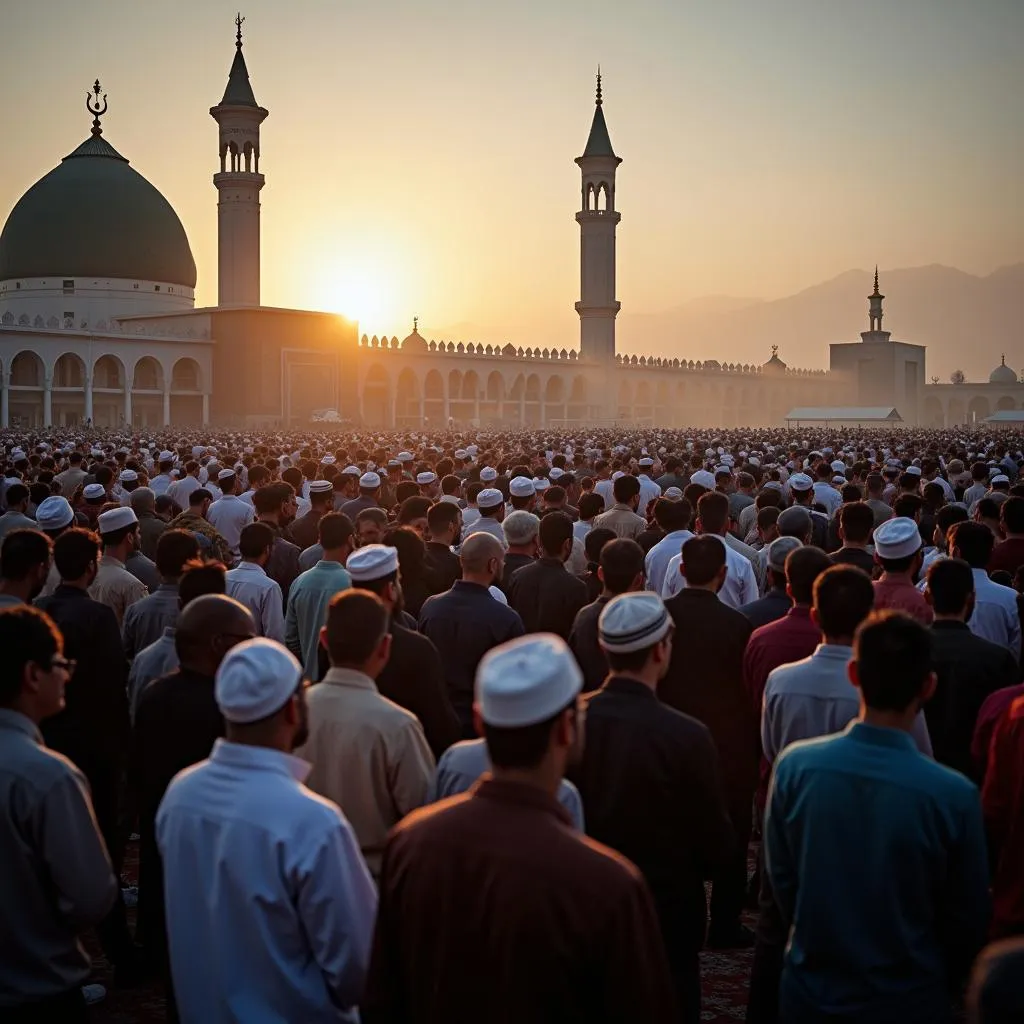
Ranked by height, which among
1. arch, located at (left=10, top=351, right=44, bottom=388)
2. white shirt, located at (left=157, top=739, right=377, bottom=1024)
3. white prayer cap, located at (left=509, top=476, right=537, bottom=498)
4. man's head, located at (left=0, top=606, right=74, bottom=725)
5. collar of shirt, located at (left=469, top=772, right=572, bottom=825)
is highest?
arch, located at (left=10, top=351, right=44, bottom=388)

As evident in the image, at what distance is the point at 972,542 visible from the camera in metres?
6.43

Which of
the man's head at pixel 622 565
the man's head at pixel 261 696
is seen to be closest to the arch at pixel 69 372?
the man's head at pixel 622 565

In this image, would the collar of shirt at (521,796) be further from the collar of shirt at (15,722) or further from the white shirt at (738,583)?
the white shirt at (738,583)

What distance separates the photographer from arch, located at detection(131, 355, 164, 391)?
178 ft

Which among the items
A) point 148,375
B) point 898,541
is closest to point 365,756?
point 898,541

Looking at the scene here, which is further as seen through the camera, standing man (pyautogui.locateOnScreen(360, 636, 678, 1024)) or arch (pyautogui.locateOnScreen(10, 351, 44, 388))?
arch (pyautogui.locateOnScreen(10, 351, 44, 388))

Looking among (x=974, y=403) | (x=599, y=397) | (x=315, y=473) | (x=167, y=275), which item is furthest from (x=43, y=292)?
(x=974, y=403)

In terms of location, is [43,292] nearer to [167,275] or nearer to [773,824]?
[167,275]

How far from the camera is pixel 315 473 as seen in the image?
44.4 feet

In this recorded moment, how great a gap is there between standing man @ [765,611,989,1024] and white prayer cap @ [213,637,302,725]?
1335 millimetres

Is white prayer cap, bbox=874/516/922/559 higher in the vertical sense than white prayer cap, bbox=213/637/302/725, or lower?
higher

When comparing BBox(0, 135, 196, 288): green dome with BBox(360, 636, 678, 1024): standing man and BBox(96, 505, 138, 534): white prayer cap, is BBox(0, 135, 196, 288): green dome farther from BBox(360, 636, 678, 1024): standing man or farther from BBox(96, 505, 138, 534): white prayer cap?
BBox(360, 636, 678, 1024): standing man

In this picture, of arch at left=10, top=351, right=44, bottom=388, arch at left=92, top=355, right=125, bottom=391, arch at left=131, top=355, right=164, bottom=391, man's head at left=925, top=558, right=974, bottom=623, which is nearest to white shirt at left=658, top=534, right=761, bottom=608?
man's head at left=925, top=558, right=974, bottom=623

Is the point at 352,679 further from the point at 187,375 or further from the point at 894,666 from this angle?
the point at 187,375
